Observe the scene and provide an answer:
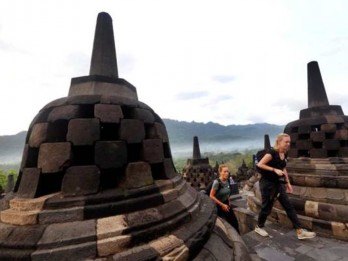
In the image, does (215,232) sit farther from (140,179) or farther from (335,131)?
(335,131)

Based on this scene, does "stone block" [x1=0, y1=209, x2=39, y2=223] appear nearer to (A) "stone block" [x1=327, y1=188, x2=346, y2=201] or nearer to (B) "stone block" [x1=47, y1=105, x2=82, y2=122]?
(B) "stone block" [x1=47, y1=105, x2=82, y2=122]

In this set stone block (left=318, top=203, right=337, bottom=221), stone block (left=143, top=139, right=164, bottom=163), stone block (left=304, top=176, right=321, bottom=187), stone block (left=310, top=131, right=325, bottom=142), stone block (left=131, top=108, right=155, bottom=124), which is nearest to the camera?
stone block (left=143, top=139, right=164, bottom=163)

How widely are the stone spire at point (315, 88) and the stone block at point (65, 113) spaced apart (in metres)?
7.10

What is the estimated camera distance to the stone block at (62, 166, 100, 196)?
2557mm

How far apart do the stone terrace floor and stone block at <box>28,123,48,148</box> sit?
11.1 feet

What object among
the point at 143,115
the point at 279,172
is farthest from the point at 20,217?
the point at 279,172

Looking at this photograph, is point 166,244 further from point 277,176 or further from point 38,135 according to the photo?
point 277,176

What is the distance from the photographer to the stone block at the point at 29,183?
263cm

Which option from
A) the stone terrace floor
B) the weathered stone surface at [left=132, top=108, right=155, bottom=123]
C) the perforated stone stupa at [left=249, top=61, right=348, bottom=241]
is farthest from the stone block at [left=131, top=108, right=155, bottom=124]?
the perforated stone stupa at [left=249, top=61, right=348, bottom=241]

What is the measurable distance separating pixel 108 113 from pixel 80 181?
0.94 m

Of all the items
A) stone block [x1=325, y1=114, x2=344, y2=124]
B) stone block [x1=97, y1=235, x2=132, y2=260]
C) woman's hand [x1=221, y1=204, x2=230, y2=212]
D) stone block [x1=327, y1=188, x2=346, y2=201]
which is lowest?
stone block [x1=327, y1=188, x2=346, y2=201]

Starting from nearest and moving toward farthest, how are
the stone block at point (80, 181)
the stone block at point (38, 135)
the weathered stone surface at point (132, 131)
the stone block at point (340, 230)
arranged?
the stone block at point (80, 181), the stone block at point (38, 135), the weathered stone surface at point (132, 131), the stone block at point (340, 230)

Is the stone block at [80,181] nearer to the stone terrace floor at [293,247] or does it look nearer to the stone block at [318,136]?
the stone terrace floor at [293,247]

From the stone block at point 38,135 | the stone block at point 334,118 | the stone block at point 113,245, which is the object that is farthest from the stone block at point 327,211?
the stone block at point 38,135
